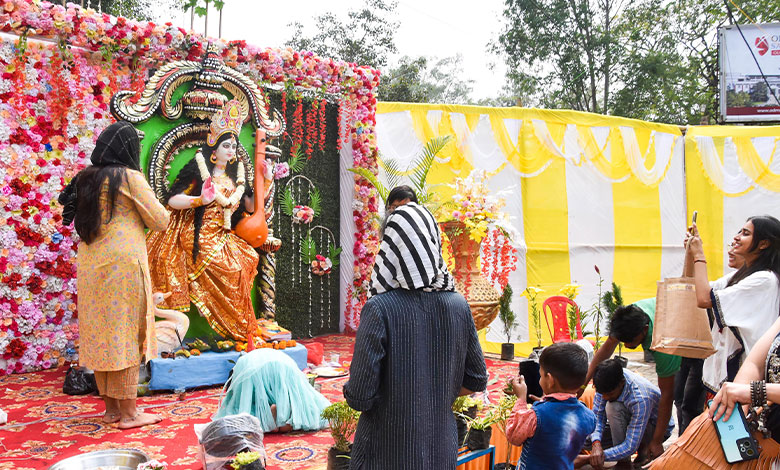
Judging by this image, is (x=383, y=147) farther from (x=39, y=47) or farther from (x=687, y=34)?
(x=687, y=34)

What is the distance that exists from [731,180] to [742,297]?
8.04m

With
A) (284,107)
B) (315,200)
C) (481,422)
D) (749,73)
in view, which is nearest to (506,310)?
(315,200)

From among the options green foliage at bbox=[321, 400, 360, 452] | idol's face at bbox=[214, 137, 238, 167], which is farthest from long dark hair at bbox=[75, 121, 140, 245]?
green foliage at bbox=[321, 400, 360, 452]

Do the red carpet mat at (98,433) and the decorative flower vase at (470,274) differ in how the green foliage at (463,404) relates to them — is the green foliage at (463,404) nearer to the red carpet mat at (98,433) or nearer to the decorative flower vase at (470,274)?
the red carpet mat at (98,433)

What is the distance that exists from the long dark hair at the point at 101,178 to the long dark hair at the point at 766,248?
3.74m

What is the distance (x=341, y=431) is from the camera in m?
3.08

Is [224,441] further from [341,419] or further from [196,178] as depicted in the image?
[196,178]

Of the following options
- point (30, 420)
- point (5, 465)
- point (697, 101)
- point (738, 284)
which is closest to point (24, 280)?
point (30, 420)

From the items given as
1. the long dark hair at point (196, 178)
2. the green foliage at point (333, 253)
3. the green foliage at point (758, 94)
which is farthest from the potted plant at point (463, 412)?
the green foliage at point (758, 94)

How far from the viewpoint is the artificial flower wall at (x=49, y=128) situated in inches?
230

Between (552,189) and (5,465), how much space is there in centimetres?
729

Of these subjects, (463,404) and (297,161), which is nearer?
(463,404)

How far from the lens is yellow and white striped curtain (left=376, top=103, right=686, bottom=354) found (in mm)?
8523

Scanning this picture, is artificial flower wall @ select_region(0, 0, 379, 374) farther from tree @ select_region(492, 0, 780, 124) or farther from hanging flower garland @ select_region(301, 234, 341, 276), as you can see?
tree @ select_region(492, 0, 780, 124)
